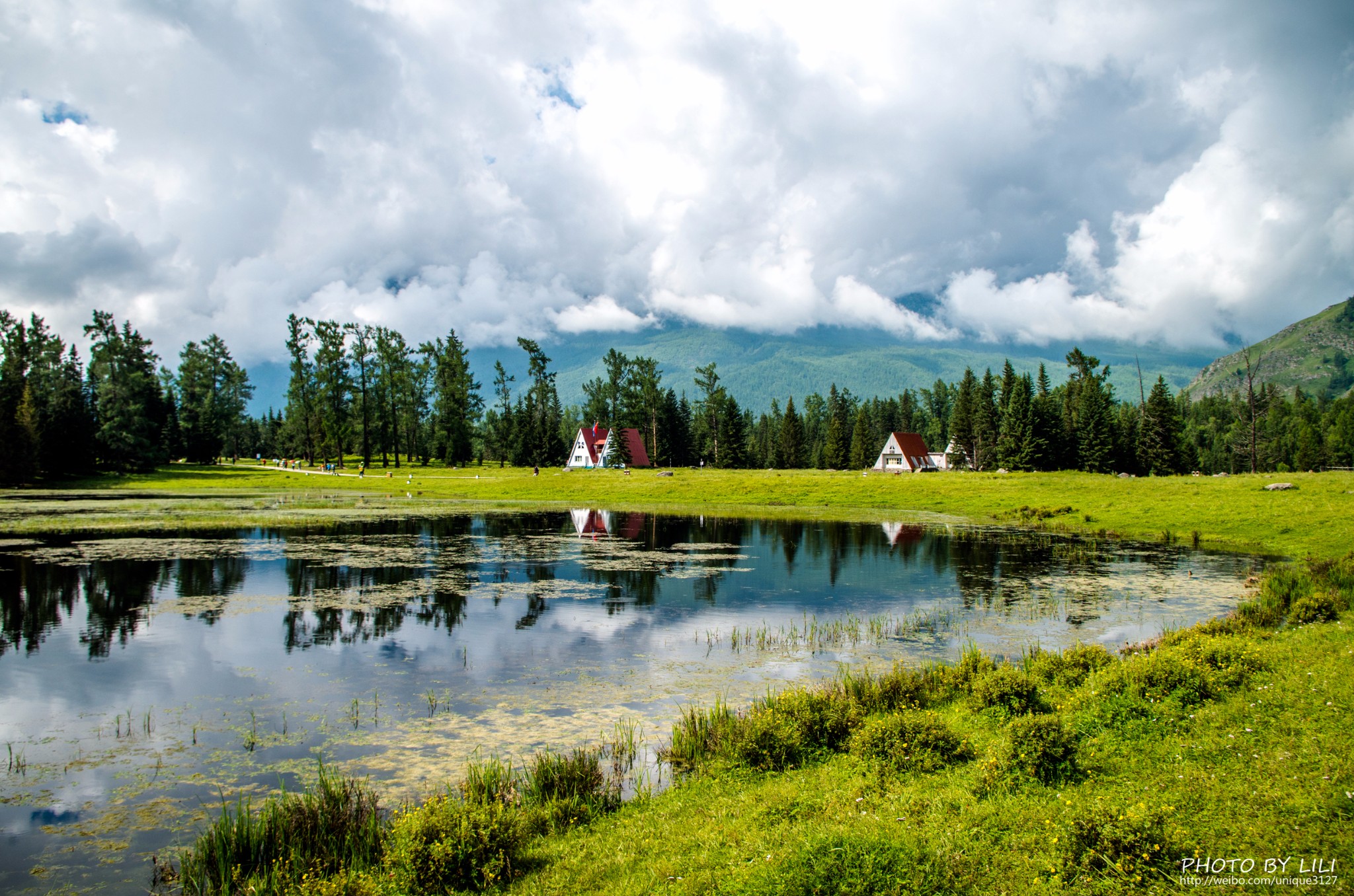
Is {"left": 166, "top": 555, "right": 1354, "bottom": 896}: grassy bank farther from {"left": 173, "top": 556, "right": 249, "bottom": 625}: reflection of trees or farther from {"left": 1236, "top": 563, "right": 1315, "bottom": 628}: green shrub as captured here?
{"left": 173, "top": 556, "right": 249, "bottom": 625}: reflection of trees

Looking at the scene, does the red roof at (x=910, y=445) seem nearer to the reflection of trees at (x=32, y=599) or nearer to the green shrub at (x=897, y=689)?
the green shrub at (x=897, y=689)

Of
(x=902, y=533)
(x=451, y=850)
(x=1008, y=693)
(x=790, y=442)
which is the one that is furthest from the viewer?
(x=790, y=442)

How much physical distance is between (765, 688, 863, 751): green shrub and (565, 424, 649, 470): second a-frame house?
106 meters

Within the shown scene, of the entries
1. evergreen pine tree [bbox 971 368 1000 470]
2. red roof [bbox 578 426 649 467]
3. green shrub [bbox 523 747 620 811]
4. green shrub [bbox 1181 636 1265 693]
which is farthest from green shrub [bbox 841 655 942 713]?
red roof [bbox 578 426 649 467]

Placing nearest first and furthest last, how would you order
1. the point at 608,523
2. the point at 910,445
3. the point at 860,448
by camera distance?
the point at 608,523 → the point at 910,445 → the point at 860,448

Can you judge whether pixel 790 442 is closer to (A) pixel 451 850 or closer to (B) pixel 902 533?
(B) pixel 902 533

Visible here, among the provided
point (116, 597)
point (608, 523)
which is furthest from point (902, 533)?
point (116, 597)

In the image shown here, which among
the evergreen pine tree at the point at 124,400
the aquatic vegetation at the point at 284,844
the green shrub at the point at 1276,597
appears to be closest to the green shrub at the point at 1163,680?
the green shrub at the point at 1276,597

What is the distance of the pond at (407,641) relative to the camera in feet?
34.9


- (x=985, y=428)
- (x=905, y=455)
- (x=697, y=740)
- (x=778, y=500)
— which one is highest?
(x=985, y=428)

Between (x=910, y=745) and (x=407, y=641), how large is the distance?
1321 centimetres

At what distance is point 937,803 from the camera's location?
28.4 ft

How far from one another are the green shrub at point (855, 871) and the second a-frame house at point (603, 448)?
11048 centimetres

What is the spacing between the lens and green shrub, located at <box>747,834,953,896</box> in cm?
663
